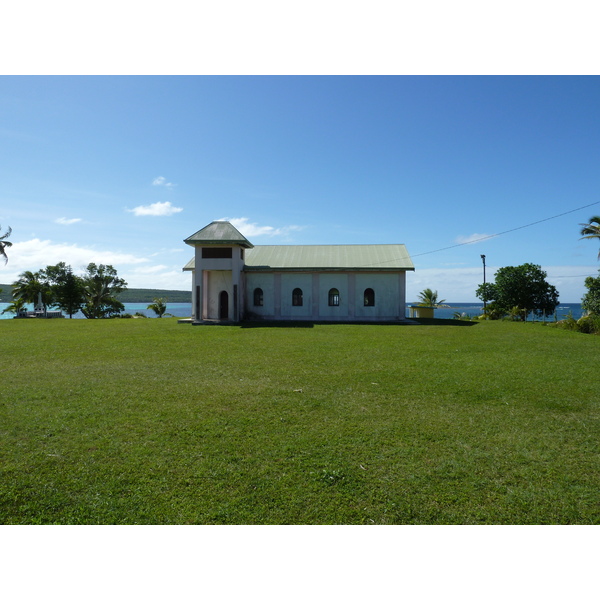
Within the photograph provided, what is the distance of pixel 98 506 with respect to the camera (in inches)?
150

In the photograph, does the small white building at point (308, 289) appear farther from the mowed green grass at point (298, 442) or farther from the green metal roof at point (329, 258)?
the mowed green grass at point (298, 442)

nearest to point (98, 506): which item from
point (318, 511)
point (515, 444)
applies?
point (318, 511)

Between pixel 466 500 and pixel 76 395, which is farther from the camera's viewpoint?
pixel 76 395

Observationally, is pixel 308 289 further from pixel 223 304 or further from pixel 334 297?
pixel 223 304

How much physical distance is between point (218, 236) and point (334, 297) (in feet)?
32.0

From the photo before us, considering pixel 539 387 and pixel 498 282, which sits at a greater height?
pixel 498 282

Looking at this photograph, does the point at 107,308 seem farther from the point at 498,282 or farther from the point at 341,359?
the point at 498,282

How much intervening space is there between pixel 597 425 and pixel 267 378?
21.9 feet

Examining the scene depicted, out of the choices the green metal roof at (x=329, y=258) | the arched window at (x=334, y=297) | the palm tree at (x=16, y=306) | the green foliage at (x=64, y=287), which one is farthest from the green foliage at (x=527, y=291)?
the palm tree at (x=16, y=306)

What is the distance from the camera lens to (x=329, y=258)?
1214 inches

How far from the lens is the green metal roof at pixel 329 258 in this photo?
29.0 m

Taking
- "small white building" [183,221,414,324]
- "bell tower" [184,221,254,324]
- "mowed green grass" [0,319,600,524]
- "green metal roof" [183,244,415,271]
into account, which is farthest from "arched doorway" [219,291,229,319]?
"mowed green grass" [0,319,600,524]

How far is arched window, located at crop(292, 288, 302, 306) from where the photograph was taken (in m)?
29.4

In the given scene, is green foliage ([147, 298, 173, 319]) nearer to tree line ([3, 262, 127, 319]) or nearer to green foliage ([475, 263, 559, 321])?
tree line ([3, 262, 127, 319])
